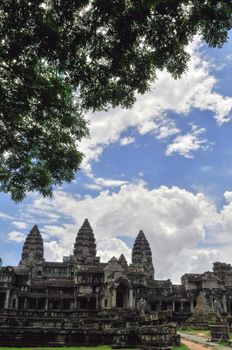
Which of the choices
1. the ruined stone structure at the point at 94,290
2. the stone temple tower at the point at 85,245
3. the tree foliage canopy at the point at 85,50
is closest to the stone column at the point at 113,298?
Result: the ruined stone structure at the point at 94,290

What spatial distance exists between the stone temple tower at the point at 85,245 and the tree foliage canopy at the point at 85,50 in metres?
68.9

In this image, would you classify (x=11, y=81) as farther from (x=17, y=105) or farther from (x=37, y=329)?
(x=37, y=329)

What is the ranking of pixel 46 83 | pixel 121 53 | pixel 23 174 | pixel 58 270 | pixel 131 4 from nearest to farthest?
→ pixel 131 4, pixel 121 53, pixel 46 83, pixel 23 174, pixel 58 270

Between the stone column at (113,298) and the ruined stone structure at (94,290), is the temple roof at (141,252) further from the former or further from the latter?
the stone column at (113,298)

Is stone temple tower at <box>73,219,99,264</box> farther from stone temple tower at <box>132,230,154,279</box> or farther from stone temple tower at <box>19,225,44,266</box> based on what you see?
stone temple tower at <box>132,230,154,279</box>

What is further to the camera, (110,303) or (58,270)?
(58,270)

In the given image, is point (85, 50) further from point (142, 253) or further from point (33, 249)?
point (142, 253)

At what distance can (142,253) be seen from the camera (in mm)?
89938

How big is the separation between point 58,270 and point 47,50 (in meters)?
76.8

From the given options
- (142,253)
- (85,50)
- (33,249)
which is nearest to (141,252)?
(142,253)

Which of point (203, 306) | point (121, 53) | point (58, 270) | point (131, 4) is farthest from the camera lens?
point (58, 270)

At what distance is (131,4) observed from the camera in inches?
452

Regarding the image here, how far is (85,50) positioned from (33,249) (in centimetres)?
7675

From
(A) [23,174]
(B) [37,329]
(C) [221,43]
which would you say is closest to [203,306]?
(B) [37,329]
